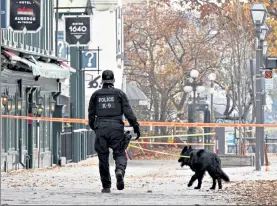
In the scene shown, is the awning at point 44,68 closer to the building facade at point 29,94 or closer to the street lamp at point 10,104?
the building facade at point 29,94

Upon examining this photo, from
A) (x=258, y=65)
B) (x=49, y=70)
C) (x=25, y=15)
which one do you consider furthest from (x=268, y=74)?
(x=25, y=15)

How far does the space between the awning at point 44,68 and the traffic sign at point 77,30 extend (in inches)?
113

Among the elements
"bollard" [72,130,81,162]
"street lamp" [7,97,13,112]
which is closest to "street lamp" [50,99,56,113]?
"bollard" [72,130,81,162]

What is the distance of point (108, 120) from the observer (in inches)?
700

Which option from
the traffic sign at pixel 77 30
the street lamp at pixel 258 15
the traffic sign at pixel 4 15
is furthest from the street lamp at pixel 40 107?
the street lamp at pixel 258 15

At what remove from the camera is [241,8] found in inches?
2110

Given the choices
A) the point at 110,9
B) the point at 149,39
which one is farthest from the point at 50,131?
the point at 149,39

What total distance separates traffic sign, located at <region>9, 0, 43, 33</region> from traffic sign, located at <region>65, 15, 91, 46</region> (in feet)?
33.2

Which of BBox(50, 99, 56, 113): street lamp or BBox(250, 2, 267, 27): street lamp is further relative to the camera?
BBox(50, 99, 56, 113): street lamp

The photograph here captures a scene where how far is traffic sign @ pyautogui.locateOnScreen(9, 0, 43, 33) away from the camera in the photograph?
30219mm

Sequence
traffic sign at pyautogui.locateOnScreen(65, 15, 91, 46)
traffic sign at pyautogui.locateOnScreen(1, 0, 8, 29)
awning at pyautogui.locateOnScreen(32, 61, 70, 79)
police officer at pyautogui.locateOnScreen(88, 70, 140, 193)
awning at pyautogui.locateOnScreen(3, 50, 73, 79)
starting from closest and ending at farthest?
police officer at pyautogui.locateOnScreen(88, 70, 140, 193) → traffic sign at pyautogui.locateOnScreen(1, 0, 8, 29) → awning at pyautogui.locateOnScreen(3, 50, 73, 79) → awning at pyautogui.locateOnScreen(32, 61, 70, 79) → traffic sign at pyautogui.locateOnScreen(65, 15, 91, 46)

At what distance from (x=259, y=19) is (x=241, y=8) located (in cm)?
2258

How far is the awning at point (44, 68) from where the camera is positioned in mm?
30466

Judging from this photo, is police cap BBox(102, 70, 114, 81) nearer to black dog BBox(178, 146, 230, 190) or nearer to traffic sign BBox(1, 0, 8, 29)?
black dog BBox(178, 146, 230, 190)
